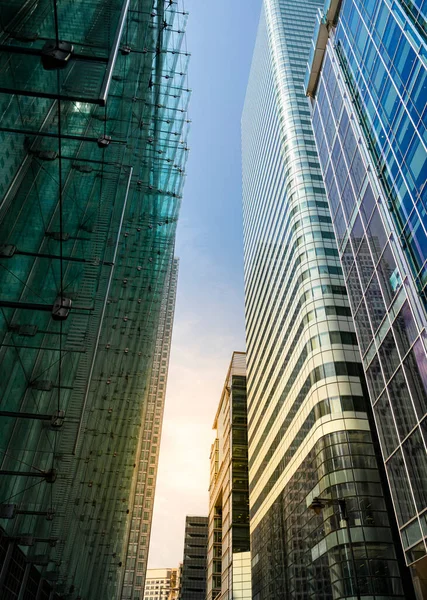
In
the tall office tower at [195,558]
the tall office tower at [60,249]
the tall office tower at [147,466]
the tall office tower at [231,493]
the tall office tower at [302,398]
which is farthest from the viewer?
the tall office tower at [195,558]

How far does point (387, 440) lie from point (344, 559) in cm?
1436

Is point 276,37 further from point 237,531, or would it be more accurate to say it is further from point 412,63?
point 237,531

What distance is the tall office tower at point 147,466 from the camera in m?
110

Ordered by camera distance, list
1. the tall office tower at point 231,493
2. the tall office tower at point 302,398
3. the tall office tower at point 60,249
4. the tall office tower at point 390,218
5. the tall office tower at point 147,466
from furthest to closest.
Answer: the tall office tower at point 147,466
the tall office tower at point 231,493
the tall office tower at point 302,398
the tall office tower at point 390,218
the tall office tower at point 60,249

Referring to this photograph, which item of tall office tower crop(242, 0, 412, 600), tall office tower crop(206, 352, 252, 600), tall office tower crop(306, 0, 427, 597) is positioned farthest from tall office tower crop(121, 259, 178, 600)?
tall office tower crop(306, 0, 427, 597)

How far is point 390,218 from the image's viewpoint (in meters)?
29.9

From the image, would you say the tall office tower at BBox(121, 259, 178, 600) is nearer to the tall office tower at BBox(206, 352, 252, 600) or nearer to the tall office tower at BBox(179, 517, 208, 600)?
the tall office tower at BBox(206, 352, 252, 600)

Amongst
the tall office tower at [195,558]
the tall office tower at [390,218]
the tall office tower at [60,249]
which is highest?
the tall office tower at [195,558]

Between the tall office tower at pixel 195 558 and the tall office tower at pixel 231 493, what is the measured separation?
119 ft

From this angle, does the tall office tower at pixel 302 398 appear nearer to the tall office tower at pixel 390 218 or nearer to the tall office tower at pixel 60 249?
the tall office tower at pixel 390 218

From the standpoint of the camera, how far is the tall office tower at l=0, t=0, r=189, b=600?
12430 mm

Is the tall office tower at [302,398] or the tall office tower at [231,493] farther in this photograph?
the tall office tower at [231,493]

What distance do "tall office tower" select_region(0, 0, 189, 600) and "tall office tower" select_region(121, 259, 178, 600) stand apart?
70098 millimetres

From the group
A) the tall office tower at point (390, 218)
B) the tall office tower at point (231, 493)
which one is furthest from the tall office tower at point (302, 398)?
the tall office tower at point (231, 493)
